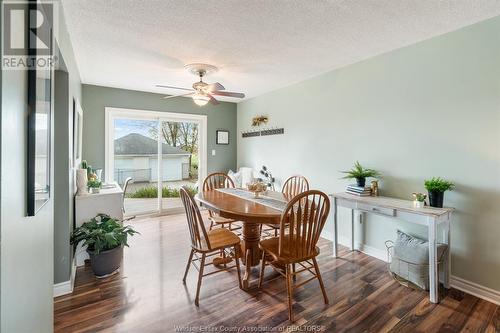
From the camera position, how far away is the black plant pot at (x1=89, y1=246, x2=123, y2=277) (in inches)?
97.5

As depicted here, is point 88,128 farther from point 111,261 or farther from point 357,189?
point 357,189

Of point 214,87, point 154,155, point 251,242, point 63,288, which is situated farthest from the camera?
point 154,155

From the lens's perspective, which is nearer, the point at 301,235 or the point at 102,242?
the point at 301,235

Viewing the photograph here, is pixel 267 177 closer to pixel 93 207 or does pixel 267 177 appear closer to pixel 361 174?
pixel 361 174

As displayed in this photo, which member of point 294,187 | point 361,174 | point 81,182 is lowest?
point 294,187

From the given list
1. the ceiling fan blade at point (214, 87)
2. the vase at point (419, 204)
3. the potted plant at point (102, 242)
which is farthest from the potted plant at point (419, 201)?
the potted plant at point (102, 242)

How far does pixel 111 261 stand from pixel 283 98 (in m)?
3.45

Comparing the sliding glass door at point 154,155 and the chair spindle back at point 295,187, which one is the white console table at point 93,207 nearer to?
the sliding glass door at point 154,155

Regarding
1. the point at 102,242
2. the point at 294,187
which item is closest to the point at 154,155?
the point at 102,242

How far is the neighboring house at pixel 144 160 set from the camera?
4.72 m

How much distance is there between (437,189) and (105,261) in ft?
10.5

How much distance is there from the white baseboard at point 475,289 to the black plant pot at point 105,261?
3.26 metres

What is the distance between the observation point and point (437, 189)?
235 centimetres

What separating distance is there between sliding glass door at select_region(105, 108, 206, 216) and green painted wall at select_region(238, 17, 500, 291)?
2.50 meters
